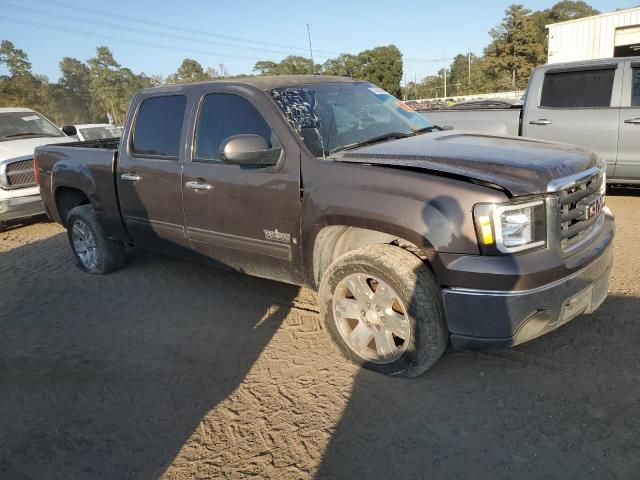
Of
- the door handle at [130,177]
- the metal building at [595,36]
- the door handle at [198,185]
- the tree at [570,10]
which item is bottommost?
the door handle at [198,185]

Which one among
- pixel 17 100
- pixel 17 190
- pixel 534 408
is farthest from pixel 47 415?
pixel 17 100

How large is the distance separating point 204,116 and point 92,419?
233cm

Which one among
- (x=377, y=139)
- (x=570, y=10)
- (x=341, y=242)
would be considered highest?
(x=570, y=10)

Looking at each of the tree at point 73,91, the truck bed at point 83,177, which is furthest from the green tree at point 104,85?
the truck bed at point 83,177

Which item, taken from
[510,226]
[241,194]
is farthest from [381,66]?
[510,226]

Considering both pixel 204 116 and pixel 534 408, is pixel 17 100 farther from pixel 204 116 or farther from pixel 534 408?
pixel 534 408

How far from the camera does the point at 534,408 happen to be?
104 inches

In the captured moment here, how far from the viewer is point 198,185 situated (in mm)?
3826

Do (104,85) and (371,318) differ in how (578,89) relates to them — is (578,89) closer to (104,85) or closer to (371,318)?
(371,318)

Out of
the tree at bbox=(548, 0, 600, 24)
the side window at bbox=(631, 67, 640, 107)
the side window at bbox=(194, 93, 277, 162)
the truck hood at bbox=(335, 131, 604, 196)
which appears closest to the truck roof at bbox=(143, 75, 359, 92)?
the side window at bbox=(194, 93, 277, 162)

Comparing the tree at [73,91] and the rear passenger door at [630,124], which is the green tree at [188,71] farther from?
the rear passenger door at [630,124]

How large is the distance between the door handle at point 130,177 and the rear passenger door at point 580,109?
16.7ft

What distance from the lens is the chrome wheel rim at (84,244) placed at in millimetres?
5367

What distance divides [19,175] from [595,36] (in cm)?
2742
